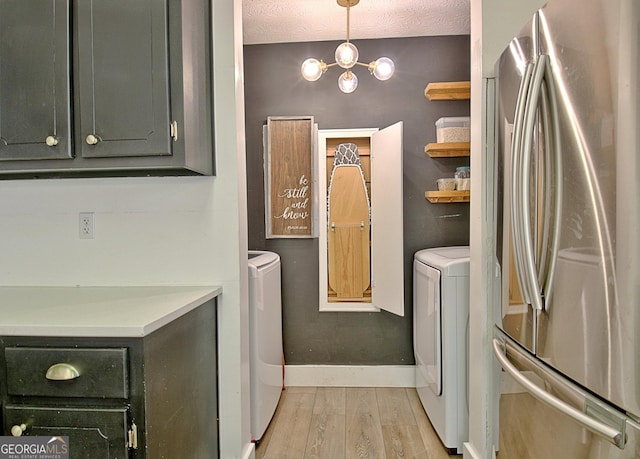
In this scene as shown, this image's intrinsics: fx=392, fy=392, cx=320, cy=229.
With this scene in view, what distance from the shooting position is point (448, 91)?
2621mm

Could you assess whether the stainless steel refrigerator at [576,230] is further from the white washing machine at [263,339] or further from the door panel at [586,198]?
the white washing machine at [263,339]

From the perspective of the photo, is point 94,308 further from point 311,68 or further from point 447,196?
point 447,196

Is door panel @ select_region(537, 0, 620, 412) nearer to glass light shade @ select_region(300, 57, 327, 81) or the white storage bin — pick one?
glass light shade @ select_region(300, 57, 327, 81)

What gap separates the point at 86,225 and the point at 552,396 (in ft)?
6.28

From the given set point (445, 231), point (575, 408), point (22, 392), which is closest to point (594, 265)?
point (575, 408)

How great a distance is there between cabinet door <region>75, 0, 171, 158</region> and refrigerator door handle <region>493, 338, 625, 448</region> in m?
1.44

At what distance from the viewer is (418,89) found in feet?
9.36

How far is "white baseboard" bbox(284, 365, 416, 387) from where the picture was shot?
9.38 feet

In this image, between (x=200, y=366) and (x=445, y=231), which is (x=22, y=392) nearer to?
(x=200, y=366)

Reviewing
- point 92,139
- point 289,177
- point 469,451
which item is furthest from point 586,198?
point 289,177

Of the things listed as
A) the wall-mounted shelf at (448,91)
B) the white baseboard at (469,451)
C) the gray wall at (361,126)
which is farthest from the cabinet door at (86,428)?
the wall-mounted shelf at (448,91)

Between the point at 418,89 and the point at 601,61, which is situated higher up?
the point at 418,89

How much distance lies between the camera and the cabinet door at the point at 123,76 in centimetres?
143

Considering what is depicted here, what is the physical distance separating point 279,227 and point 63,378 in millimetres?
1884
